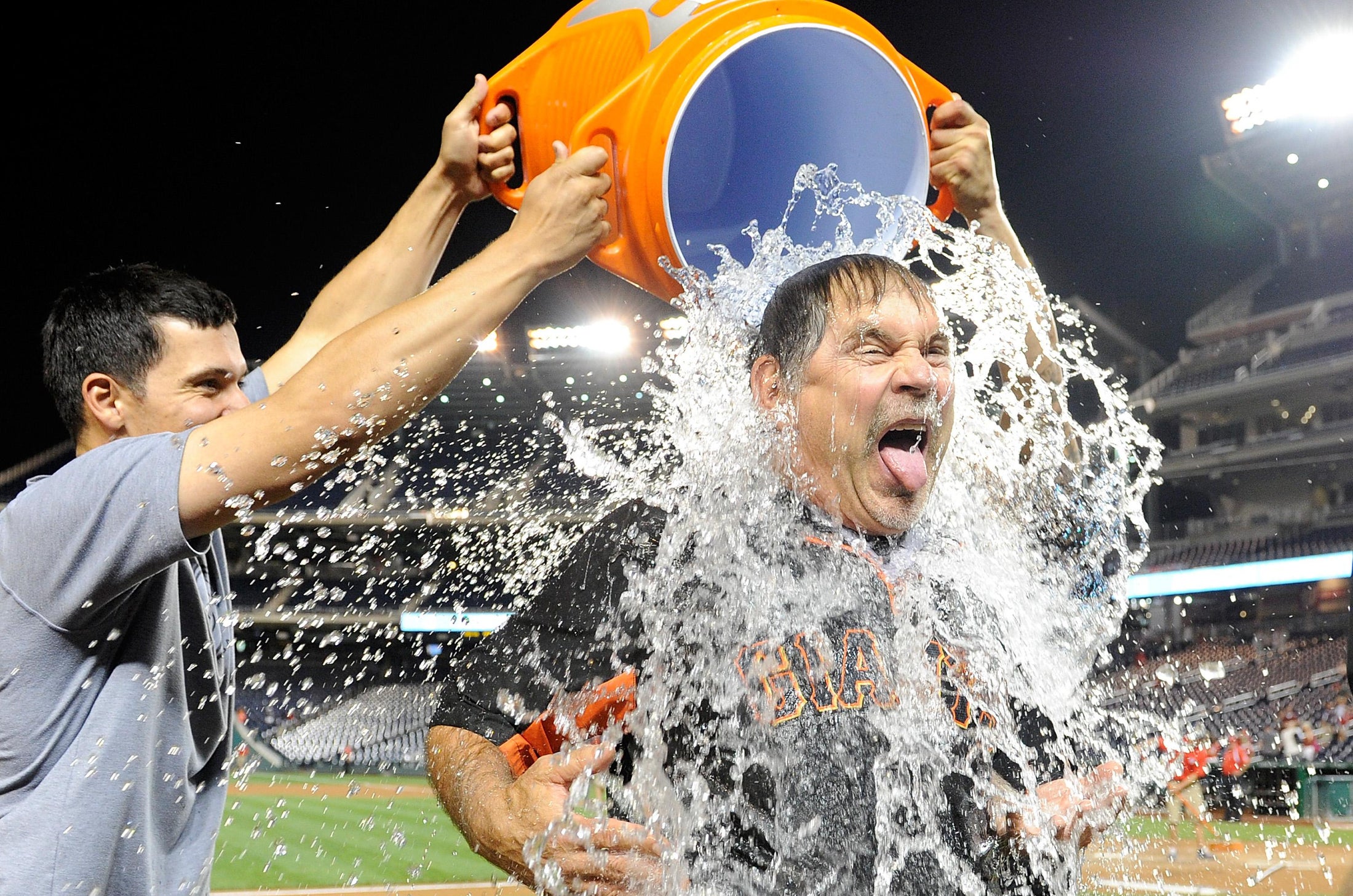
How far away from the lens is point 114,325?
6.88 feet

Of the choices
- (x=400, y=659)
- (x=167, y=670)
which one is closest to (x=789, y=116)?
(x=167, y=670)

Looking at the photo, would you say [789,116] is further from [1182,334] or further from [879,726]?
[1182,334]

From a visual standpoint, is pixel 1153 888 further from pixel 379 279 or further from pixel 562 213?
pixel 562 213

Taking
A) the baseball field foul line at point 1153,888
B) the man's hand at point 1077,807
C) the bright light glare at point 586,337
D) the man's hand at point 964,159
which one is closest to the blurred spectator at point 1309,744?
the baseball field foul line at point 1153,888

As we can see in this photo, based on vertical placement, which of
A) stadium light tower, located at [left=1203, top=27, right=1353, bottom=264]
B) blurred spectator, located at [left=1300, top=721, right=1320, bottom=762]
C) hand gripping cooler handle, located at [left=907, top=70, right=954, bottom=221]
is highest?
stadium light tower, located at [left=1203, top=27, right=1353, bottom=264]

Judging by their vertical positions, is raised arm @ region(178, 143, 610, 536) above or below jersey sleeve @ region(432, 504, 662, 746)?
above

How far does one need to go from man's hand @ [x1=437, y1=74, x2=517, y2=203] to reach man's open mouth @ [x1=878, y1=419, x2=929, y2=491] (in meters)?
1.01

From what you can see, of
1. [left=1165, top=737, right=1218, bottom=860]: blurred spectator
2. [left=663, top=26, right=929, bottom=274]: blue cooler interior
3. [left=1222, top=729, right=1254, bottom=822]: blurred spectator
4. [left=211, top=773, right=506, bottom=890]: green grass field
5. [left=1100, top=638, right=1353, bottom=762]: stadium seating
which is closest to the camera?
[left=663, top=26, right=929, bottom=274]: blue cooler interior

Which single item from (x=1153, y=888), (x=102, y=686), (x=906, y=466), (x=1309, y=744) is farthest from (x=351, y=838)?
(x=1309, y=744)

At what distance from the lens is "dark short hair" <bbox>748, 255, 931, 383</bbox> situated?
1758 mm

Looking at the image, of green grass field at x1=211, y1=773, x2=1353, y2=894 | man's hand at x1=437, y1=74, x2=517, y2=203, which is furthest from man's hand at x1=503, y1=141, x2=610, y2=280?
green grass field at x1=211, y1=773, x2=1353, y2=894

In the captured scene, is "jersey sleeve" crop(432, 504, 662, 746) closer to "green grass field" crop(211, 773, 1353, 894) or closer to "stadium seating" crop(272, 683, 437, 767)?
"green grass field" crop(211, 773, 1353, 894)

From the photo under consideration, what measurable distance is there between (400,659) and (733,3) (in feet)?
96.5

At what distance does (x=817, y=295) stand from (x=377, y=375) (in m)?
0.77
